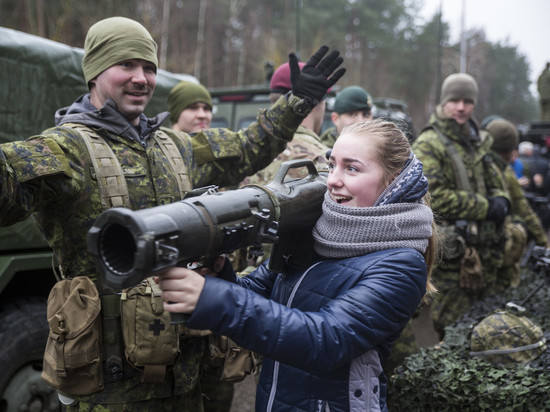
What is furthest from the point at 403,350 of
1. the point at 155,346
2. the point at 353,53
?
the point at 353,53

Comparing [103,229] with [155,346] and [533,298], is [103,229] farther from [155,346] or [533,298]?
[533,298]

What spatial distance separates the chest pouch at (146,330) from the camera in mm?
2154

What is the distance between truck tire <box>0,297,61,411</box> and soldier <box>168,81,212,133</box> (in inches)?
71.5

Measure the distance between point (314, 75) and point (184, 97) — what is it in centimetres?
194

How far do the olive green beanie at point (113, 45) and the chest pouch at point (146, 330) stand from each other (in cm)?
98

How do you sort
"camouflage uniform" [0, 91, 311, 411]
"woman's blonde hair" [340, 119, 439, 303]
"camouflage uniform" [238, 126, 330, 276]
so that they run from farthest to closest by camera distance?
"camouflage uniform" [238, 126, 330, 276] < "camouflage uniform" [0, 91, 311, 411] < "woman's blonde hair" [340, 119, 439, 303]

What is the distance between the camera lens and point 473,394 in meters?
2.83

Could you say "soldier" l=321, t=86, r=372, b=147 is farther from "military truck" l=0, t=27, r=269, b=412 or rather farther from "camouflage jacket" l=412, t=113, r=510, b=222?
"military truck" l=0, t=27, r=269, b=412

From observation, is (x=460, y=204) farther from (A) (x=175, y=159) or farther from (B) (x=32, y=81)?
(B) (x=32, y=81)

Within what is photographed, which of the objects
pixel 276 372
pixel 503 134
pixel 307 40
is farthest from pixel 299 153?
pixel 307 40

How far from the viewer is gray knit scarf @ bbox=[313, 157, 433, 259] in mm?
1710

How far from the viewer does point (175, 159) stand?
254 centimetres

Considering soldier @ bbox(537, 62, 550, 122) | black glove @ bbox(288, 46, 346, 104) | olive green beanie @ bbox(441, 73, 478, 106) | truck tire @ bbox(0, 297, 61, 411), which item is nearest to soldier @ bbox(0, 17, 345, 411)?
black glove @ bbox(288, 46, 346, 104)

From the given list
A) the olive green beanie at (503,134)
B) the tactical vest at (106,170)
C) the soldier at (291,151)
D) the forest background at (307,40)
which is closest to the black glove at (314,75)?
the soldier at (291,151)
